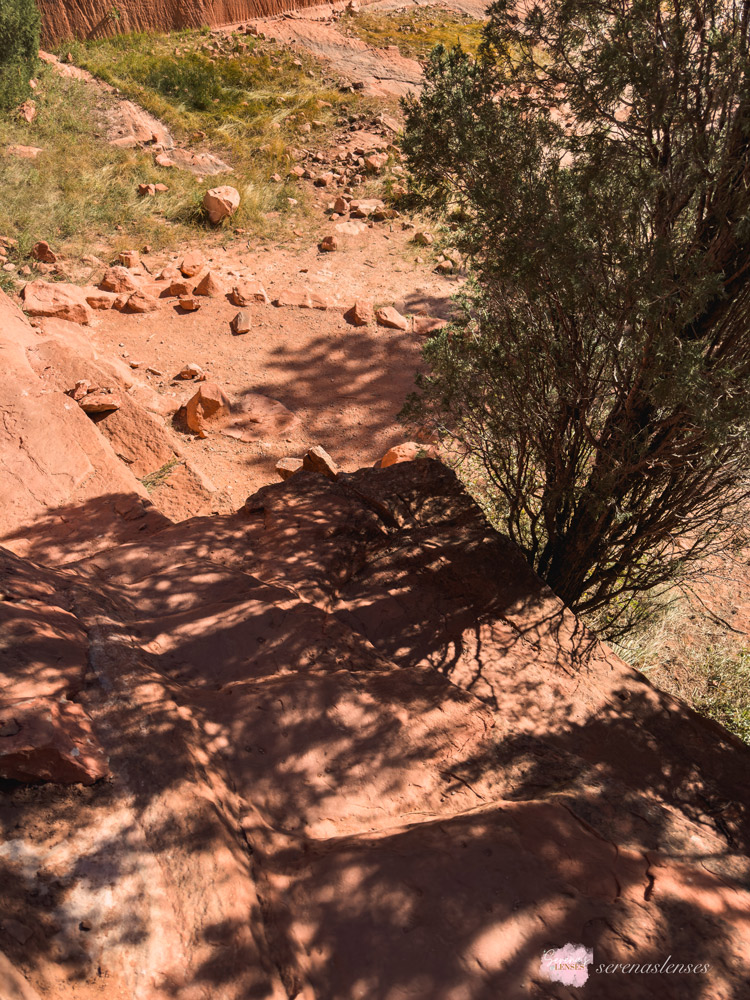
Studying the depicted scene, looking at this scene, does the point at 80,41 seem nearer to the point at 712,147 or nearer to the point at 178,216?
the point at 178,216

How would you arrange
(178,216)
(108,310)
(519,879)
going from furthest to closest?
(178,216) < (108,310) < (519,879)

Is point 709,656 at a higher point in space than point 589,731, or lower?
lower

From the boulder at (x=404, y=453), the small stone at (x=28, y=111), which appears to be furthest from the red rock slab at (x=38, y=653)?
the small stone at (x=28, y=111)

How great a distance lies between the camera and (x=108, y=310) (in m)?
7.84

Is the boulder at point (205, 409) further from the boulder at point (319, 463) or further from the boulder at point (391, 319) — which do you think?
the boulder at point (391, 319)

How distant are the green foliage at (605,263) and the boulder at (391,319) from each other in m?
4.02

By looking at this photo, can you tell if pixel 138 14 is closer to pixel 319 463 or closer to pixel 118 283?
pixel 118 283

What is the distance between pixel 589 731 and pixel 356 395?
4699 mm

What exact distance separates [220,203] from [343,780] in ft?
28.3

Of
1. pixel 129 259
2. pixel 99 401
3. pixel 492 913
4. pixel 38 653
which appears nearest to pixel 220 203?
pixel 129 259

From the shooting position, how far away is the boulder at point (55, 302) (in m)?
7.23

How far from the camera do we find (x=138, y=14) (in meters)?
13.4

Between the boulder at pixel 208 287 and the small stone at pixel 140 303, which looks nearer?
the small stone at pixel 140 303

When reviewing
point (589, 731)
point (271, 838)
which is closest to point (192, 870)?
point (271, 838)
